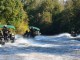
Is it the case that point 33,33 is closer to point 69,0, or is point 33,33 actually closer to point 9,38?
point 9,38

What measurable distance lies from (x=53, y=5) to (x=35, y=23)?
854 centimetres

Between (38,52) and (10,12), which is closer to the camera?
(38,52)

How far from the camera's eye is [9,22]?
217ft

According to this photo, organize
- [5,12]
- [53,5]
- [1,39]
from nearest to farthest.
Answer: [1,39]
[5,12]
[53,5]

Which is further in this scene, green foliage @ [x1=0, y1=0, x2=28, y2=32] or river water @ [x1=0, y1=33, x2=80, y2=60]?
green foliage @ [x1=0, y1=0, x2=28, y2=32]

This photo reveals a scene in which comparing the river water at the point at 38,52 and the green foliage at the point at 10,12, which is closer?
the river water at the point at 38,52

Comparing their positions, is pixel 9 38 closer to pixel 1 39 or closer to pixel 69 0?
pixel 1 39

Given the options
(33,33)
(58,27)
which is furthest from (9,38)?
(58,27)

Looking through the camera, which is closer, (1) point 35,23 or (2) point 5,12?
(2) point 5,12

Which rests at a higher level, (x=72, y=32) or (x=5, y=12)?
(x=5, y=12)

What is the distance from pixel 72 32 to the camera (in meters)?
101

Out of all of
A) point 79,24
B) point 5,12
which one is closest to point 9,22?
point 5,12

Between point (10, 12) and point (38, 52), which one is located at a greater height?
point (10, 12)

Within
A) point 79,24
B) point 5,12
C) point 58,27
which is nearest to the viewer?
point 5,12
